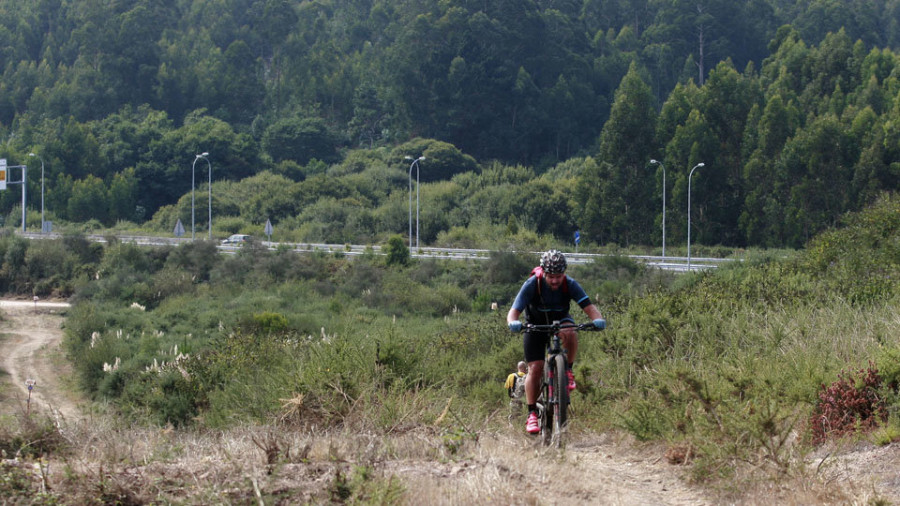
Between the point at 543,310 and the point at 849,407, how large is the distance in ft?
8.29

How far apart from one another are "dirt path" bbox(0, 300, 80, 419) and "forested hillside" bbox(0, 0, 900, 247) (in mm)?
21500

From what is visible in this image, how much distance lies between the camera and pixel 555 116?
86.8m

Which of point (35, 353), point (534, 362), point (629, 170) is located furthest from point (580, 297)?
point (629, 170)

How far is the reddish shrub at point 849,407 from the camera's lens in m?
7.10

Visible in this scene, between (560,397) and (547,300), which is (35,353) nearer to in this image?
(547,300)

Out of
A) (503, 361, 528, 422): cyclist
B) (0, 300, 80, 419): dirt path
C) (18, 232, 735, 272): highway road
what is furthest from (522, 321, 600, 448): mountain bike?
(18, 232, 735, 272): highway road

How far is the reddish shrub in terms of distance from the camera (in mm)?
7098

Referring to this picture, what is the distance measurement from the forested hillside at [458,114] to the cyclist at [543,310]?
45.5 metres

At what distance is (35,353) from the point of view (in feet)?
112

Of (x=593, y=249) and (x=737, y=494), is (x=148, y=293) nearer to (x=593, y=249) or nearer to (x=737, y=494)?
(x=593, y=249)

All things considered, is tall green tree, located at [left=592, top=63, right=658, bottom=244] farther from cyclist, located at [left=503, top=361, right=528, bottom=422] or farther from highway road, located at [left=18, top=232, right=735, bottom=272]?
cyclist, located at [left=503, top=361, right=528, bottom=422]

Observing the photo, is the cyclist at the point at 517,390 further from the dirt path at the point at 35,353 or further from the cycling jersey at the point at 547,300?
the dirt path at the point at 35,353

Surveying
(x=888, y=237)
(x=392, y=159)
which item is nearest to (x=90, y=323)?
(x=888, y=237)

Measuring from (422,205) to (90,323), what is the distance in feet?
106
